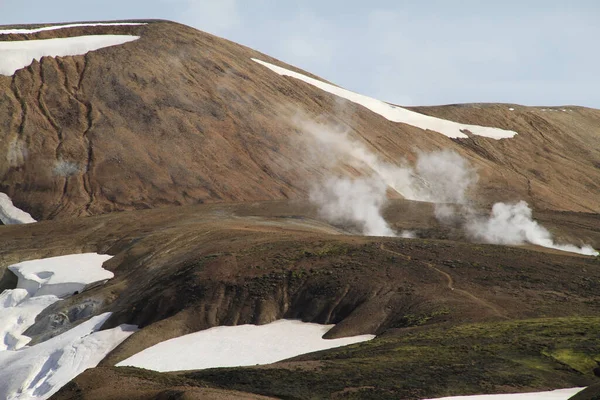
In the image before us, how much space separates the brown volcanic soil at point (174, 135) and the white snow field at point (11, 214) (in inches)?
25.4

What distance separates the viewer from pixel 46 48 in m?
90.2

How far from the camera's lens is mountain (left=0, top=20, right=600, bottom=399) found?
30.9 meters

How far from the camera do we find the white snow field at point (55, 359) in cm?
3969

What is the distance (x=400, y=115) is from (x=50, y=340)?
65.3 m

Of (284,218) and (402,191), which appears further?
(402,191)

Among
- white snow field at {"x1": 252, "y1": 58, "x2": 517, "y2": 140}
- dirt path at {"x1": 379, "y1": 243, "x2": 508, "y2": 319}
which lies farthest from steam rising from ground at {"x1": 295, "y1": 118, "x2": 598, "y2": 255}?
dirt path at {"x1": 379, "y1": 243, "x2": 508, "y2": 319}

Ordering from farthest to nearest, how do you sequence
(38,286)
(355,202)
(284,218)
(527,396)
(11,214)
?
(11,214) → (355,202) → (284,218) → (38,286) → (527,396)

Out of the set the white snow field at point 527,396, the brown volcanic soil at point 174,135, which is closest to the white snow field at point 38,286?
the brown volcanic soil at point 174,135

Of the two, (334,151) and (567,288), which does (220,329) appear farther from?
(334,151)

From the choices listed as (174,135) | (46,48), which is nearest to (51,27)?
(46,48)

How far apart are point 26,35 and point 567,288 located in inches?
2501

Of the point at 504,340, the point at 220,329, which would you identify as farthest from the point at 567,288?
the point at 220,329

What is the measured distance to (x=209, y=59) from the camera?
9381 centimetres

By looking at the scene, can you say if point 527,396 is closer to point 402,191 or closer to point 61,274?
point 61,274
